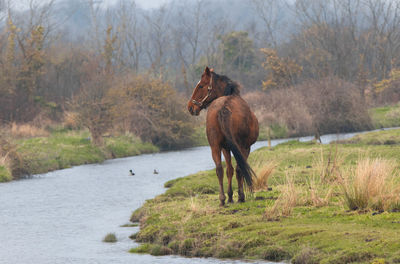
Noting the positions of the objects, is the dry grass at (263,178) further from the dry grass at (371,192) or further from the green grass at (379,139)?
the green grass at (379,139)

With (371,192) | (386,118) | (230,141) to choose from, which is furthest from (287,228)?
(386,118)

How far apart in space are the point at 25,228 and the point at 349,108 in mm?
33367

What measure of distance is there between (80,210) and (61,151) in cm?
1675

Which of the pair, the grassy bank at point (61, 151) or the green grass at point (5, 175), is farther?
the grassy bank at point (61, 151)

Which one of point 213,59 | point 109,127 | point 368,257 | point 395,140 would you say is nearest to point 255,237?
point 368,257

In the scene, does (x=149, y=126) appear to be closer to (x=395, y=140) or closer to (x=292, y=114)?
(x=292, y=114)

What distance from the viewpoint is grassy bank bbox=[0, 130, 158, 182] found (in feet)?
93.1

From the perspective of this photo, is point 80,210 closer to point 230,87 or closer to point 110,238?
point 110,238

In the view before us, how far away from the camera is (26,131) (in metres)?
40.3

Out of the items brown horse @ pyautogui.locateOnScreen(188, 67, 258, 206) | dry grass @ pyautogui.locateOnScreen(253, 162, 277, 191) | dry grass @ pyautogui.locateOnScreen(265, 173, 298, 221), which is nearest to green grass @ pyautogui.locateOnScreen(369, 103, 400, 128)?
dry grass @ pyautogui.locateOnScreen(253, 162, 277, 191)

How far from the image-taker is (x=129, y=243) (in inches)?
509

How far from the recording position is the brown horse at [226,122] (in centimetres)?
1312

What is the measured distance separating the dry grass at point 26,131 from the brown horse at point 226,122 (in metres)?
27.7

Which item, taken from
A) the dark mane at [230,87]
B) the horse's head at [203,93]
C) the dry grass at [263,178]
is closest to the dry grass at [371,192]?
the dark mane at [230,87]
